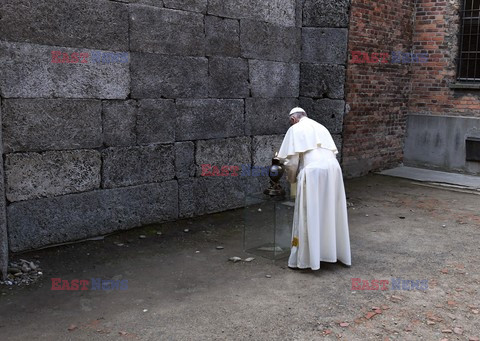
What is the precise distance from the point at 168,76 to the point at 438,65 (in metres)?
6.74

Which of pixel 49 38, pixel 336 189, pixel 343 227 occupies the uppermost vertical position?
pixel 49 38

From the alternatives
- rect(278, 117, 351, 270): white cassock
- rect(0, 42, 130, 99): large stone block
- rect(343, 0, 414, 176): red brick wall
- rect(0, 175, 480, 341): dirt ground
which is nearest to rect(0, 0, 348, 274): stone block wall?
rect(0, 42, 130, 99): large stone block

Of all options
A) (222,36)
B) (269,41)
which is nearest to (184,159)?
(222,36)

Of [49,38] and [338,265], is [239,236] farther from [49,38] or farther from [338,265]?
[49,38]

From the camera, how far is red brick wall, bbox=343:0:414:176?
31.2 feet

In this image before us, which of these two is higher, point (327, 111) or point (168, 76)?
point (168, 76)

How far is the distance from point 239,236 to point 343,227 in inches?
64.1

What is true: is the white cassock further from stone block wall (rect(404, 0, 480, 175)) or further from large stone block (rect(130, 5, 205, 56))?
stone block wall (rect(404, 0, 480, 175))

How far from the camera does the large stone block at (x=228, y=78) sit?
23.6ft

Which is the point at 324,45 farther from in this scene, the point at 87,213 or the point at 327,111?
the point at 87,213

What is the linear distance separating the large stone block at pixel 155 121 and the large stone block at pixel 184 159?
7.4 inches

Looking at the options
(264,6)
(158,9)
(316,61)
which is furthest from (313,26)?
(158,9)

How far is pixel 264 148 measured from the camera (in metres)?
8.12

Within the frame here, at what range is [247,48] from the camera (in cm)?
761
